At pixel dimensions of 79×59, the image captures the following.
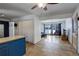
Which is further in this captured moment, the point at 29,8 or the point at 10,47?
the point at 29,8

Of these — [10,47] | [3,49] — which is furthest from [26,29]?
[3,49]

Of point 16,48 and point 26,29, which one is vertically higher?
point 26,29

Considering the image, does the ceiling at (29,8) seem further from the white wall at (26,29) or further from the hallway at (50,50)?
the hallway at (50,50)

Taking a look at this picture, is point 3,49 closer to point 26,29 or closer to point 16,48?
point 16,48

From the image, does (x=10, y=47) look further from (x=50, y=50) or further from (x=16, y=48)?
(x=50, y=50)

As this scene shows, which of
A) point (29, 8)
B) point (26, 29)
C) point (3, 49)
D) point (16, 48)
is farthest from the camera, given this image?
point (26, 29)

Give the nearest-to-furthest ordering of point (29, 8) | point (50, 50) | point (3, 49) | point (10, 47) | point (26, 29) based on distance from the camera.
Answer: point (3, 49), point (10, 47), point (50, 50), point (29, 8), point (26, 29)

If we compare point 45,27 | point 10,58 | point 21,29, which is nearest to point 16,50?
point 10,58

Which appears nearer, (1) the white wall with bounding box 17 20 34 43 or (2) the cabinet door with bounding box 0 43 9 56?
(2) the cabinet door with bounding box 0 43 9 56

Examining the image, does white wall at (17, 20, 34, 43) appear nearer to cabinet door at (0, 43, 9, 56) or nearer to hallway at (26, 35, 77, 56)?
hallway at (26, 35, 77, 56)

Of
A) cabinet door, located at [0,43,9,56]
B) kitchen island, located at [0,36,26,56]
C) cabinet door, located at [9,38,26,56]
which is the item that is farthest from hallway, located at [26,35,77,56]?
cabinet door, located at [0,43,9,56]

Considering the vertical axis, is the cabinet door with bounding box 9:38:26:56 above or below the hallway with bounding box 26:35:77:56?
above

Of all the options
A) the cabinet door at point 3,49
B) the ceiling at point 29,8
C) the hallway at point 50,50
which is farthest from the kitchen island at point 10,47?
the ceiling at point 29,8

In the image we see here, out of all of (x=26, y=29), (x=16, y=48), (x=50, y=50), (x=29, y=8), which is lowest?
(x=50, y=50)
